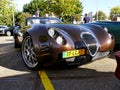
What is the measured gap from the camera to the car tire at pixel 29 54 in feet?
17.6

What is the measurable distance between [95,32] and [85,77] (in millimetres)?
1215

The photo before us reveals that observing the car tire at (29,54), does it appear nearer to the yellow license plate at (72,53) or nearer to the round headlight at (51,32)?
the round headlight at (51,32)

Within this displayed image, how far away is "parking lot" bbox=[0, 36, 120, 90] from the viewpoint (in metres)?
4.16

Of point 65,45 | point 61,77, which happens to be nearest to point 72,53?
point 65,45

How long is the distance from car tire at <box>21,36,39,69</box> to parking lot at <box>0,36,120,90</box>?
0.38 ft

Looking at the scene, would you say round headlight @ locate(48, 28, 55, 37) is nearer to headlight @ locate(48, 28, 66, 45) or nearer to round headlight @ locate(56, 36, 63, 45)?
headlight @ locate(48, 28, 66, 45)

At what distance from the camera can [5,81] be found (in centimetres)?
456

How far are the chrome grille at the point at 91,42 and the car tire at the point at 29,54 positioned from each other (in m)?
1.02

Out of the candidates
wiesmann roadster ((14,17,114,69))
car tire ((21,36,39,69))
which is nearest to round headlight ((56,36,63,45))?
wiesmann roadster ((14,17,114,69))

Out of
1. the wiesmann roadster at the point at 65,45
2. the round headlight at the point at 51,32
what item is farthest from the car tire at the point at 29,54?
the round headlight at the point at 51,32

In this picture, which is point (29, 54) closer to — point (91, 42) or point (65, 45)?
point (65, 45)

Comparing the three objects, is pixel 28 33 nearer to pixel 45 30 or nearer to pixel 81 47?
pixel 45 30

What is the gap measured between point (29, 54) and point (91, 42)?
1361mm

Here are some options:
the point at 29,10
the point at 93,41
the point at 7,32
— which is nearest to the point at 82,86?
the point at 93,41
